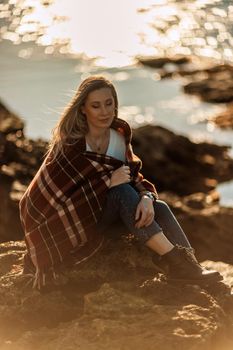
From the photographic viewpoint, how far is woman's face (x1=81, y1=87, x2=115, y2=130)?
19.5 feet

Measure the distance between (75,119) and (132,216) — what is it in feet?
3.22

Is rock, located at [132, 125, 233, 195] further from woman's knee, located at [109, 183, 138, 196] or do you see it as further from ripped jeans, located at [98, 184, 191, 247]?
woman's knee, located at [109, 183, 138, 196]

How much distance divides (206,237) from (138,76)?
18716mm

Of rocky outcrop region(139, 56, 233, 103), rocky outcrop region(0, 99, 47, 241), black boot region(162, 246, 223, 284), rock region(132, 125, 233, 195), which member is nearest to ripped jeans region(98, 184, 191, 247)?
black boot region(162, 246, 223, 284)

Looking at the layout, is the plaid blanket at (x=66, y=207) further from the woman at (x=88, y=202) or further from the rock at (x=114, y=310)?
the rock at (x=114, y=310)

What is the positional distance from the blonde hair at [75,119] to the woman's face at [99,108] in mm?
35

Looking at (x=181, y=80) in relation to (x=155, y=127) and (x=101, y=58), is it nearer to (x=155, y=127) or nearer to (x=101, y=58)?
(x=101, y=58)

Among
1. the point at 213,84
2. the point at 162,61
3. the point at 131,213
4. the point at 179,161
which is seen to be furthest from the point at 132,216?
the point at 162,61

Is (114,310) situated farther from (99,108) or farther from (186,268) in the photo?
(99,108)

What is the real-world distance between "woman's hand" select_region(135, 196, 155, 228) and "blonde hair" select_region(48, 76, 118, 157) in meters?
0.82

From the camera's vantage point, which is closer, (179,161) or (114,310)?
(114,310)

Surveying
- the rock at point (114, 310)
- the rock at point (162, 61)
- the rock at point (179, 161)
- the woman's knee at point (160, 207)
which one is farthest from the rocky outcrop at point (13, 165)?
the rock at point (162, 61)

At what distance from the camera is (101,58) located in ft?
123

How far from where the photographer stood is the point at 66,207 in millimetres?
5934
